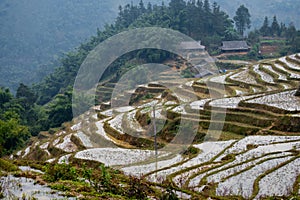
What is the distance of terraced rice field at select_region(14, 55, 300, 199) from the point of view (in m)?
11.1

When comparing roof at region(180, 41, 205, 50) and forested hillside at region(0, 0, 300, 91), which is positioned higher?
forested hillside at region(0, 0, 300, 91)

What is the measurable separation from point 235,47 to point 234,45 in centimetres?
45

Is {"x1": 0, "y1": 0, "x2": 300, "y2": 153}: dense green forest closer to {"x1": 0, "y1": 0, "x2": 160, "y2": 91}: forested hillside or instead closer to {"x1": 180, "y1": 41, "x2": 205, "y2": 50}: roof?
{"x1": 180, "y1": 41, "x2": 205, "y2": 50}: roof

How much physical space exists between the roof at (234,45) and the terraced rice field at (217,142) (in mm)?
23842

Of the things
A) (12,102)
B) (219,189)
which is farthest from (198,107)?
(12,102)

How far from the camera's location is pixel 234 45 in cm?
5069

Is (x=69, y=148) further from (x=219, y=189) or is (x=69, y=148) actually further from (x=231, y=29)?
(x=231, y=29)

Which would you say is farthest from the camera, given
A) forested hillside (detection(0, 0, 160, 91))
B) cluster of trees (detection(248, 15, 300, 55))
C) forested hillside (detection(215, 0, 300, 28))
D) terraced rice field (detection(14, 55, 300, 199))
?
forested hillside (detection(215, 0, 300, 28))

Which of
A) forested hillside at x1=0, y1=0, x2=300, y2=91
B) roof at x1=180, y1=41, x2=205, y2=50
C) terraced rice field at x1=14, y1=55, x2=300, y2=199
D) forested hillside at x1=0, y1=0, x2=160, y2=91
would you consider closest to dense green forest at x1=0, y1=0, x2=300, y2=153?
roof at x1=180, y1=41, x2=205, y2=50

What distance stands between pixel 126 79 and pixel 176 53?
9074mm

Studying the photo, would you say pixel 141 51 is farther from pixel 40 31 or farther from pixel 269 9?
A: pixel 269 9

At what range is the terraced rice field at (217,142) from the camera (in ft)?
36.5

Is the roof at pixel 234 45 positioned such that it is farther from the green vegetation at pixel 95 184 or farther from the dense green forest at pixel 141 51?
the green vegetation at pixel 95 184

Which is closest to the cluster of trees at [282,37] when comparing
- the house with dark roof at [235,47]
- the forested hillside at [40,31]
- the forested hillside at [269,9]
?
the house with dark roof at [235,47]
